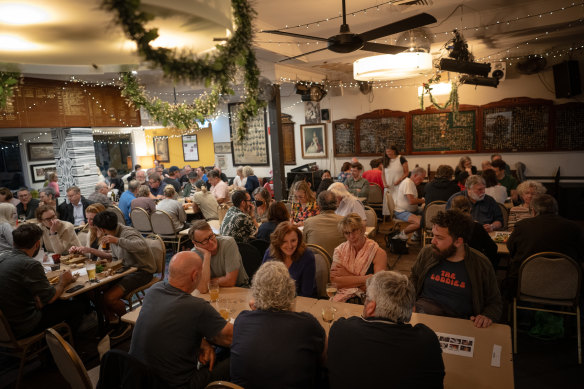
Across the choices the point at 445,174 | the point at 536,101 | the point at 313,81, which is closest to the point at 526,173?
the point at 536,101

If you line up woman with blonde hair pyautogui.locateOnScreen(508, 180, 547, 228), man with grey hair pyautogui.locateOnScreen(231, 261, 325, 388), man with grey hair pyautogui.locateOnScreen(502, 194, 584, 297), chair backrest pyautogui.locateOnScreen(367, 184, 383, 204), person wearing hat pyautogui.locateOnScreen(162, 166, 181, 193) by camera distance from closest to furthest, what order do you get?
1. man with grey hair pyautogui.locateOnScreen(231, 261, 325, 388)
2. man with grey hair pyautogui.locateOnScreen(502, 194, 584, 297)
3. woman with blonde hair pyautogui.locateOnScreen(508, 180, 547, 228)
4. chair backrest pyautogui.locateOnScreen(367, 184, 383, 204)
5. person wearing hat pyautogui.locateOnScreen(162, 166, 181, 193)

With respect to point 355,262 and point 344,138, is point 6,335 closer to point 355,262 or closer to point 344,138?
point 355,262

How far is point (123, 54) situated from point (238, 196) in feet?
12.3

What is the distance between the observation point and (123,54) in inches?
36.7

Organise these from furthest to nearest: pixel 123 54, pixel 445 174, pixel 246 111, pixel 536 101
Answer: pixel 536 101 < pixel 445 174 < pixel 246 111 < pixel 123 54

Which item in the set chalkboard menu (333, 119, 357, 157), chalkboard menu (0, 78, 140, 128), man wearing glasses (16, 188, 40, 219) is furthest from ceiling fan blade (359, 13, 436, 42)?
chalkboard menu (333, 119, 357, 157)

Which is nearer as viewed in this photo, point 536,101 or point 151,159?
point 536,101

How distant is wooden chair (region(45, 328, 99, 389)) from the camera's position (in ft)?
6.50

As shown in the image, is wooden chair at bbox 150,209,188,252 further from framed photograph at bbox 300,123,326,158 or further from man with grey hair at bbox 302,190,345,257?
framed photograph at bbox 300,123,326,158

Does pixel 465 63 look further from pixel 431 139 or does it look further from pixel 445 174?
pixel 431 139

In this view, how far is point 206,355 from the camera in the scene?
93.8 inches

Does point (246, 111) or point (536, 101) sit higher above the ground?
point (536, 101)

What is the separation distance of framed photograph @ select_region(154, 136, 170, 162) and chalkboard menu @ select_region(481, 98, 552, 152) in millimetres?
11188

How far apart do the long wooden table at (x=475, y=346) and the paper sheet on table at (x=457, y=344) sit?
2 cm
